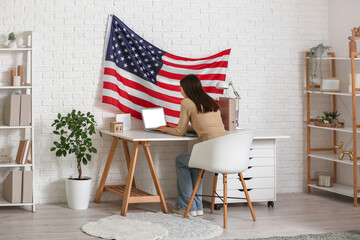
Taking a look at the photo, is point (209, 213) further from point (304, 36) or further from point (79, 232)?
point (304, 36)

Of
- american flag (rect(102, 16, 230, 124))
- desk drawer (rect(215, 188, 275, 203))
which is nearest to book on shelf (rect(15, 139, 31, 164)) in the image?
american flag (rect(102, 16, 230, 124))

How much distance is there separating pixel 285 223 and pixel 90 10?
8.96 feet

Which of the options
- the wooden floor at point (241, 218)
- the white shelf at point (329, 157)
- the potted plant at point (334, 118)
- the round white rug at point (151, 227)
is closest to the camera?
the round white rug at point (151, 227)

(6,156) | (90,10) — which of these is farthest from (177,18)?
(6,156)

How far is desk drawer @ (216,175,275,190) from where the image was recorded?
504 cm

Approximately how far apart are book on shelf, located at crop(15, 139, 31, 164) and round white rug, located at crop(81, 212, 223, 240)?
0.96 metres

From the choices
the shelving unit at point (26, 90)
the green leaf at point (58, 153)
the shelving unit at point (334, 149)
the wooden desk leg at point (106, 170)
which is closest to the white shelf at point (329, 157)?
the shelving unit at point (334, 149)

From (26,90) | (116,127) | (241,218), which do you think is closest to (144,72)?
(116,127)

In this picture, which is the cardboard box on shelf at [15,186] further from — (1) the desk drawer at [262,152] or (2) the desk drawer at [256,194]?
(1) the desk drawer at [262,152]

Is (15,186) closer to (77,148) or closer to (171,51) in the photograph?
(77,148)

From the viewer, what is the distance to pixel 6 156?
16.6 ft

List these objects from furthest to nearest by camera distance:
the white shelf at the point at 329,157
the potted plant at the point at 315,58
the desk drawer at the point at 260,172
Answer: the potted plant at the point at 315,58 → the white shelf at the point at 329,157 → the desk drawer at the point at 260,172

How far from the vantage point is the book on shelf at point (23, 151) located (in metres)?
4.94

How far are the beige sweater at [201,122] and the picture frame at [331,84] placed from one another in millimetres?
1506
